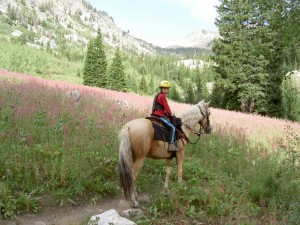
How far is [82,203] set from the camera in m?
6.56

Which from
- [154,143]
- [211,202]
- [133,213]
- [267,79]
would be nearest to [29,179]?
[133,213]

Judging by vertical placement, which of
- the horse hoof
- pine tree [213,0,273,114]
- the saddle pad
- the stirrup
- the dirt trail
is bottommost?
the dirt trail

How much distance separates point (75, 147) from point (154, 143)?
2.80m

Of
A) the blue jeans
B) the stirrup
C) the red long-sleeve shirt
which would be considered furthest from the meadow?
the red long-sleeve shirt

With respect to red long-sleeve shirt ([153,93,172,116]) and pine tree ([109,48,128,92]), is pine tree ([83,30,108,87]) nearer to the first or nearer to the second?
pine tree ([109,48,128,92])

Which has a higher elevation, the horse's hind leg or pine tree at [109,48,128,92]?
pine tree at [109,48,128,92]

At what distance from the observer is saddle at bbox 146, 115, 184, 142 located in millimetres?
6898

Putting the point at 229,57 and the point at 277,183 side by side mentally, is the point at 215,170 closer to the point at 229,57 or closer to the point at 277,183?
the point at 277,183

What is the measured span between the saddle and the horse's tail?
0.86m

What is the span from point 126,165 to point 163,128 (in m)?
1.42

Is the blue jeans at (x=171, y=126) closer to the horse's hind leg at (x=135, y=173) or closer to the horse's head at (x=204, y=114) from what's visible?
the horse's hind leg at (x=135, y=173)

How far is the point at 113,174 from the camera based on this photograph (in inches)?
308

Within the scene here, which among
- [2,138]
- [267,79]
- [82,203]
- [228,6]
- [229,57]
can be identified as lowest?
[82,203]

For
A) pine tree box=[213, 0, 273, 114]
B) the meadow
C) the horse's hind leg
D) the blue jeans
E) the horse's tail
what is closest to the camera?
the meadow
